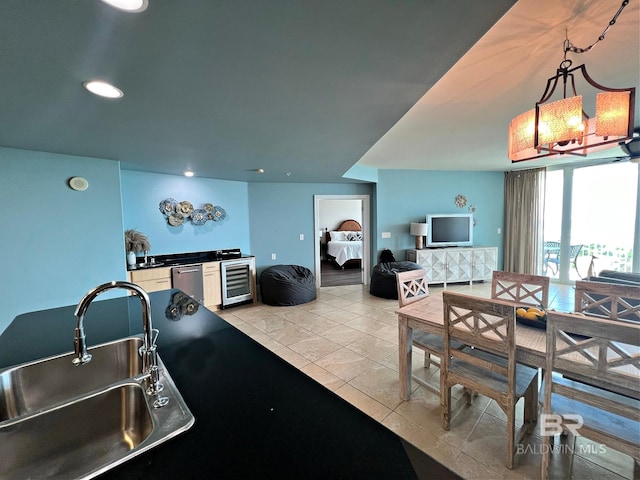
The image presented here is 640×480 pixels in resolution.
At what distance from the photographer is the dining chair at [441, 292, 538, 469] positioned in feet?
4.97

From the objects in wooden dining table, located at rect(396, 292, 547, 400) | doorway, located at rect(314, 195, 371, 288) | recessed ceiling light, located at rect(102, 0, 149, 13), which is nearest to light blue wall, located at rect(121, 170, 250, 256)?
doorway, located at rect(314, 195, 371, 288)

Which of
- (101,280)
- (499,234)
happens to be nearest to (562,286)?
(499,234)

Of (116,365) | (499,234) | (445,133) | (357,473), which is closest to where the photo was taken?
(357,473)

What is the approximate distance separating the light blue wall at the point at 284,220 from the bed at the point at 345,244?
87.5 inches

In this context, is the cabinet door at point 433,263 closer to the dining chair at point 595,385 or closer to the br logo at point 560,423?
the dining chair at point 595,385

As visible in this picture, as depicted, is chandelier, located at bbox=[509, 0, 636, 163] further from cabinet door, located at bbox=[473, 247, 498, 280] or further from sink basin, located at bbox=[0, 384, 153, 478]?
cabinet door, located at bbox=[473, 247, 498, 280]

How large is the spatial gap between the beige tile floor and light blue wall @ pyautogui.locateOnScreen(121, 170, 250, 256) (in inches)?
52.2

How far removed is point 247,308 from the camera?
14.7 feet

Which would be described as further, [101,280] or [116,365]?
[101,280]

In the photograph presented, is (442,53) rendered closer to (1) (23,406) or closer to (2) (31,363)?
(2) (31,363)

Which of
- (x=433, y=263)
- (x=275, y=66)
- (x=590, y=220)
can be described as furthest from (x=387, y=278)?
(x=590, y=220)

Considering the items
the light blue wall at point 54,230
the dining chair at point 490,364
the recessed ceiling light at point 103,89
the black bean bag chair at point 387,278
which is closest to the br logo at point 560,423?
the dining chair at point 490,364

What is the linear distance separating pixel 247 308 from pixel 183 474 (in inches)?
159

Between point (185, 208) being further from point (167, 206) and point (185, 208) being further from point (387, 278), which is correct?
point (387, 278)
